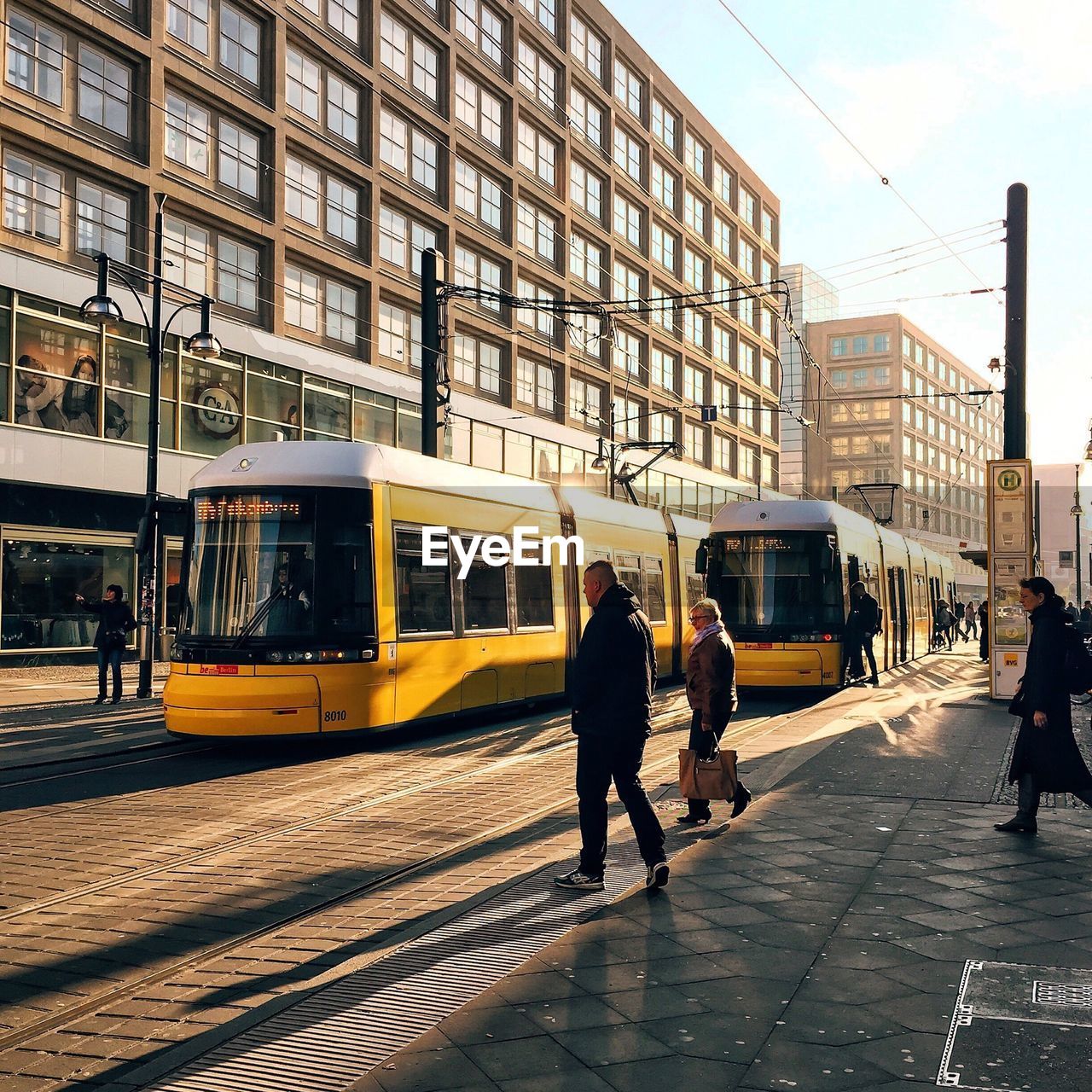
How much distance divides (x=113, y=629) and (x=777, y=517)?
984 cm

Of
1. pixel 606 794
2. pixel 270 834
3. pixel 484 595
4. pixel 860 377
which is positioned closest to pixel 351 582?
pixel 484 595

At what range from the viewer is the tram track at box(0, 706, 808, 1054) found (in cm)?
461

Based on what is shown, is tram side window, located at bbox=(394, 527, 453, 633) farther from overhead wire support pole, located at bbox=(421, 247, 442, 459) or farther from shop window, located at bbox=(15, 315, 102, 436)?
shop window, located at bbox=(15, 315, 102, 436)

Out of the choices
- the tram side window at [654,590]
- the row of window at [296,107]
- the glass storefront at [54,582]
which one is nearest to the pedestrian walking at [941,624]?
the tram side window at [654,590]

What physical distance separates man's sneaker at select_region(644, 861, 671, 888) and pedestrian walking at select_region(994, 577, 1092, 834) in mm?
2711

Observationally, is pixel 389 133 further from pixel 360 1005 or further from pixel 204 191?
pixel 360 1005

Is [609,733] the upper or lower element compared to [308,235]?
lower

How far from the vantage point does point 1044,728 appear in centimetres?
779

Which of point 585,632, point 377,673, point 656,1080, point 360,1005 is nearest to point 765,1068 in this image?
point 656,1080

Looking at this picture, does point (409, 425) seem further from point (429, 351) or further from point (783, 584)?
point (783, 584)

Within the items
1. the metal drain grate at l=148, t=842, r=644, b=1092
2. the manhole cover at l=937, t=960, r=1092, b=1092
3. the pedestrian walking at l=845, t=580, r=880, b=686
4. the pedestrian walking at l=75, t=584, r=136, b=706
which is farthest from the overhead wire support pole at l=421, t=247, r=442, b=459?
the manhole cover at l=937, t=960, r=1092, b=1092

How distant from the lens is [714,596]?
19141mm

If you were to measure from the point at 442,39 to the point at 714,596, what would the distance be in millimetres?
23435

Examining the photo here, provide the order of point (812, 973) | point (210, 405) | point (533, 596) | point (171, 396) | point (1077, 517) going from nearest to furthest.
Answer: point (812, 973) → point (533, 596) → point (171, 396) → point (210, 405) → point (1077, 517)
